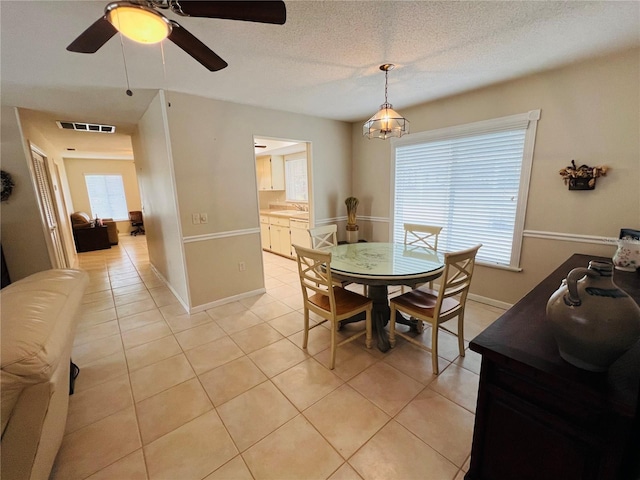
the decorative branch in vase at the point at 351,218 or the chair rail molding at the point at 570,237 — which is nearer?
the chair rail molding at the point at 570,237

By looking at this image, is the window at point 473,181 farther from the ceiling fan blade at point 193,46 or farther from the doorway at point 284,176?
the ceiling fan blade at point 193,46

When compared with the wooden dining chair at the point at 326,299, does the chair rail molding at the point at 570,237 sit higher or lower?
higher

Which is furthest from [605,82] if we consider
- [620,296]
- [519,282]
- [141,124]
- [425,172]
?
[141,124]

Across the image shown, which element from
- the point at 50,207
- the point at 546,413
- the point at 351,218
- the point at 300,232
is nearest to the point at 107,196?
the point at 50,207

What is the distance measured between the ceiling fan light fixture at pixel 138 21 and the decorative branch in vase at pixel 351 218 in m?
3.23

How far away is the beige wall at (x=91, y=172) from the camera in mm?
7570

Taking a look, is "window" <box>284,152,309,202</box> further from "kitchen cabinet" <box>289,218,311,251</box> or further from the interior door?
the interior door

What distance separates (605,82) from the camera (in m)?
2.23

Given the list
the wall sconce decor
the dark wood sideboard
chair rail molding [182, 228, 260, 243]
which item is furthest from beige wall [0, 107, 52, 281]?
the wall sconce decor

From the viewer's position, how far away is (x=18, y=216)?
2.95m

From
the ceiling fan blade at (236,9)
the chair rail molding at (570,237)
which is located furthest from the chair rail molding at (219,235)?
the chair rail molding at (570,237)

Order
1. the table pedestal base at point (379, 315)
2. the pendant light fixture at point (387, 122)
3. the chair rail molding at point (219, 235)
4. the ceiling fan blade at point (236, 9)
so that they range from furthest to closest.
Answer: the chair rail molding at point (219, 235) < the table pedestal base at point (379, 315) < the pendant light fixture at point (387, 122) < the ceiling fan blade at point (236, 9)

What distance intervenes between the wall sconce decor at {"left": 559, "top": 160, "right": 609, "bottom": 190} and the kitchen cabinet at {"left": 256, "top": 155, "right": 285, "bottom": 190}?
4929 mm

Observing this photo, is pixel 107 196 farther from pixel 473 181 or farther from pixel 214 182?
pixel 473 181
